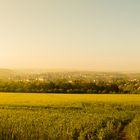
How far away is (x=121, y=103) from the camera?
42.5 m

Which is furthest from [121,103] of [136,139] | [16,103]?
[136,139]

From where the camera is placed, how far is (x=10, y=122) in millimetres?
21016

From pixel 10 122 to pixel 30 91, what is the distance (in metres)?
46.7

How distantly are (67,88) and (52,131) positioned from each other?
49.0 meters

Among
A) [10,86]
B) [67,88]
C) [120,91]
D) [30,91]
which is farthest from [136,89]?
[10,86]

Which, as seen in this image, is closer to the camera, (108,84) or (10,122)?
(10,122)

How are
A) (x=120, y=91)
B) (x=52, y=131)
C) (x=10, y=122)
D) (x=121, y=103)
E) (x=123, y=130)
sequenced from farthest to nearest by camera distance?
1. (x=120, y=91)
2. (x=121, y=103)
3. (x=123, y=130)
4. (x=10, y=122)
5. (x=52, y=131)

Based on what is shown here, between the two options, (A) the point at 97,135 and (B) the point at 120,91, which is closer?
(A) the point at 97,135

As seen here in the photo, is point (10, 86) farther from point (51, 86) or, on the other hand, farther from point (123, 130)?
point (123, 130)

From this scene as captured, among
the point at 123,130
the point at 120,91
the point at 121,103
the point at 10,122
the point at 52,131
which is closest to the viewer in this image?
the point at 52,131

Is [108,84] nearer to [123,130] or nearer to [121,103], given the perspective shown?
[121,103]

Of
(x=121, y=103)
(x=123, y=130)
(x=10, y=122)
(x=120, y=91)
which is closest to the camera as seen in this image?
(x=10, y=122)

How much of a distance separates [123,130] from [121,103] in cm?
1805

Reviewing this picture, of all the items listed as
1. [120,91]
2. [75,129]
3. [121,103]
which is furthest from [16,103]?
[120,91]
